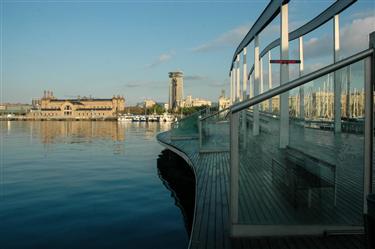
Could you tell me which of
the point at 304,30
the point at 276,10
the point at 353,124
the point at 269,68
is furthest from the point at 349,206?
the point at 269,68

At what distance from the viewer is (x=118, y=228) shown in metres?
7.90

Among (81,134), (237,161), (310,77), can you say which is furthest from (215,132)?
(81,134)

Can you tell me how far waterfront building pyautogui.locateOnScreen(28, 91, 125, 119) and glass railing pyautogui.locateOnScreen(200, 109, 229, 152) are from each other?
496 feet

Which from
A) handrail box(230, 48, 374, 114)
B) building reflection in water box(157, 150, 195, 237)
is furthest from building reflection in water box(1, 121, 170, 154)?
handrail box(230, 48, 374, 114)

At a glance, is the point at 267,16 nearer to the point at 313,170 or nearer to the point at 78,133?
the point at 313,170

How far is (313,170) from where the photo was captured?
195 inches

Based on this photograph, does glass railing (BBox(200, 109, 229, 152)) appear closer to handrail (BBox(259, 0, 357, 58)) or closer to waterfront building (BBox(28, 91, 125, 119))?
handrail (BBox(259, 0, 357, 58))

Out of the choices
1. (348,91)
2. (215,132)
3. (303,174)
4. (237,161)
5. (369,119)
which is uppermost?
(348,91)

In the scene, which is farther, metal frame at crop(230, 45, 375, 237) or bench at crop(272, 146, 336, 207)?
bench at crop(272, 146, 336, 207)

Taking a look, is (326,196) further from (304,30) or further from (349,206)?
(304,30)

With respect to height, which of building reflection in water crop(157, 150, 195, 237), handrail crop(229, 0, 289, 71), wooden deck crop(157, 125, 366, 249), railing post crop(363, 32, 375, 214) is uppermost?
handrail crop(229, 0, 289, 71)

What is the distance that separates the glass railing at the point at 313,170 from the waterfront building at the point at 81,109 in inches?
6291

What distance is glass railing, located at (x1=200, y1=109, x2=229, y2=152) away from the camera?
1222cm

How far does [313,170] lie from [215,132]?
8.16 metres
